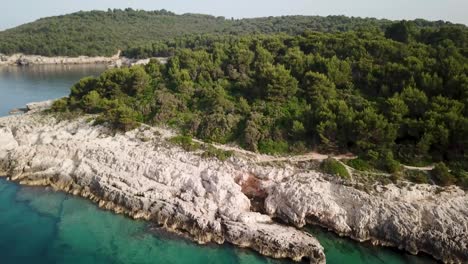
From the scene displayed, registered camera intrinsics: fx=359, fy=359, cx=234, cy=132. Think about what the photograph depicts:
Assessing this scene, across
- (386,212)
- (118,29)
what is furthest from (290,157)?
(118,29)

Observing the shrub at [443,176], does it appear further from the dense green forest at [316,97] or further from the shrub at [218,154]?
the shrub at [218,154]

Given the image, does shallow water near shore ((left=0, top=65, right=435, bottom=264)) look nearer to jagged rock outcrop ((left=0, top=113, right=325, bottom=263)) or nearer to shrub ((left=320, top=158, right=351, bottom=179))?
Answer: jagged rock outcrop ((left=0, top=113, right=325, bottom=263))

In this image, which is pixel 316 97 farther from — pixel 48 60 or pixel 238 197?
pixel 48 60

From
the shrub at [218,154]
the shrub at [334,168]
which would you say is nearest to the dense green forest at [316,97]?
the shrub at [334,168]

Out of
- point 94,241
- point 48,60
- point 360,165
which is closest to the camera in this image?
point 94,241

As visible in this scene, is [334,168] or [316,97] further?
[316,97]

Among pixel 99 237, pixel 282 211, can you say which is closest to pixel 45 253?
pixel 99 237

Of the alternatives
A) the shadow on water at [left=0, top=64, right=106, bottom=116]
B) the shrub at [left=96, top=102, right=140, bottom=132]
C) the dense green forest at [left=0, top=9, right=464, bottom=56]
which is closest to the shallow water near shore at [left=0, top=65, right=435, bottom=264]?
the shrub at [left=96, top=102, right=140, bottom=132]
